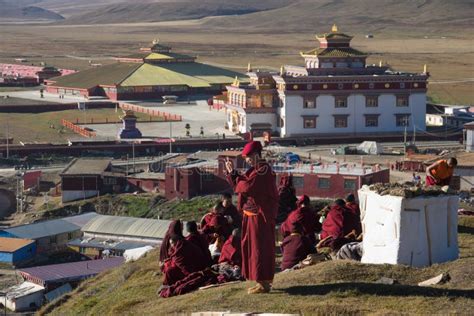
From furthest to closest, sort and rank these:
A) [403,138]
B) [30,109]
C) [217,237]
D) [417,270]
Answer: [30,109] < [403,138] < [217,237] < [417,270]

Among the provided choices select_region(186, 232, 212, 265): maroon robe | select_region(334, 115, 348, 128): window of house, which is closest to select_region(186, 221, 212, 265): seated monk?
select_region(186, 232, 212, 265): maroon robe

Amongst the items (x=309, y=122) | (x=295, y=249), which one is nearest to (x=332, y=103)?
(x=309, y=122)

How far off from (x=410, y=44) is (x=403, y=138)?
77.2 metres

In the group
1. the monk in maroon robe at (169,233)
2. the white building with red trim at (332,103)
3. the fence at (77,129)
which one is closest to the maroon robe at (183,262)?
the monk in maroon robe at (169,233)

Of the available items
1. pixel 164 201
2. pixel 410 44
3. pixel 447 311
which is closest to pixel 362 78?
pixel 164 201

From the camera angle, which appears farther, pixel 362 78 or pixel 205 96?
pixel 205 96

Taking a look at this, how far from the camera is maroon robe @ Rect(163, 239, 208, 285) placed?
1141cm

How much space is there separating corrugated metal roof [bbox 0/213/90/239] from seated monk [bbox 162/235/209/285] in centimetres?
1560

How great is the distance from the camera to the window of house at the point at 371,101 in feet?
150

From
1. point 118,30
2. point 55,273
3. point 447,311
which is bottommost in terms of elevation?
point 55,273

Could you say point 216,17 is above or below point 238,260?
above

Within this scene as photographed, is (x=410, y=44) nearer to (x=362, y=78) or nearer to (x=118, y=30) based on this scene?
(x=118, y=30)

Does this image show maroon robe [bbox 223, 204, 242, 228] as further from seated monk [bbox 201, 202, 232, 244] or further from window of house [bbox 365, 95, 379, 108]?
window of house [bbox 365, 95, 379, 108]

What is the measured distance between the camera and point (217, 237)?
13109 mm
